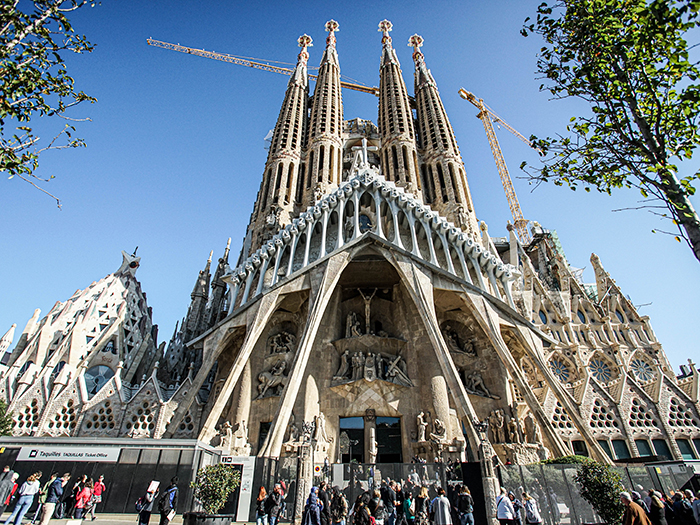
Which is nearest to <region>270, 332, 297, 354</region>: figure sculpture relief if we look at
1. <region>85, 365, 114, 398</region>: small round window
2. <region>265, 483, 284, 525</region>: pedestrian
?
<region>85, 365, 114, 398</region>: small round window

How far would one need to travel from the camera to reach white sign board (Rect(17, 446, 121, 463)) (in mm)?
8656

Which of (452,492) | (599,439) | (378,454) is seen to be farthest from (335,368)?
(599,439)

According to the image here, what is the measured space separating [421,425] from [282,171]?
61.0ft

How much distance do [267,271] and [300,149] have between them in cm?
1305

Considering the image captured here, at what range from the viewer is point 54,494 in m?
6.95

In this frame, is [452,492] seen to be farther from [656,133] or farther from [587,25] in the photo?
[587,25]

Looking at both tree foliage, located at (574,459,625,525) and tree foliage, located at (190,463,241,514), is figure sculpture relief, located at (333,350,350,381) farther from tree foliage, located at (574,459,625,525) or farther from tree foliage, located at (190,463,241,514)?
tree foliage, located at (574,459,625,525)

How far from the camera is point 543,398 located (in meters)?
20.4

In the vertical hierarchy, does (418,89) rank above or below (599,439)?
above

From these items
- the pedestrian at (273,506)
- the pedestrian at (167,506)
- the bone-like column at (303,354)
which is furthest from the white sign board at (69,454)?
the bone-like column at (303,354)

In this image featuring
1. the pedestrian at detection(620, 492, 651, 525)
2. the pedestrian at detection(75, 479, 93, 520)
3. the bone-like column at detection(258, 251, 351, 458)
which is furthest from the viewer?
the bone-like column at detection(258, 251, 351, 458)

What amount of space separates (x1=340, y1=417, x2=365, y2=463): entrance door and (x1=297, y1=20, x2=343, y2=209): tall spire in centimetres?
1377

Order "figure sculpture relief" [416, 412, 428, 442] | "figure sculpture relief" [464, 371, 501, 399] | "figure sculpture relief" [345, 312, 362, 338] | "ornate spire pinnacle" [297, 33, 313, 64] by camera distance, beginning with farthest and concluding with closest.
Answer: "ornate spire pinnacle" [297, 33, 313, 64] → "figure sculpture relief" [345, 312, 362, 338] → "figure sculpture relief" [464, 371, 501, 399] → "figure sculpture relief" [416, 412, 428, 442]

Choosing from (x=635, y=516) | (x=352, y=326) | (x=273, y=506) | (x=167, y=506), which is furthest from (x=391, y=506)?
(x=352, y=326)
